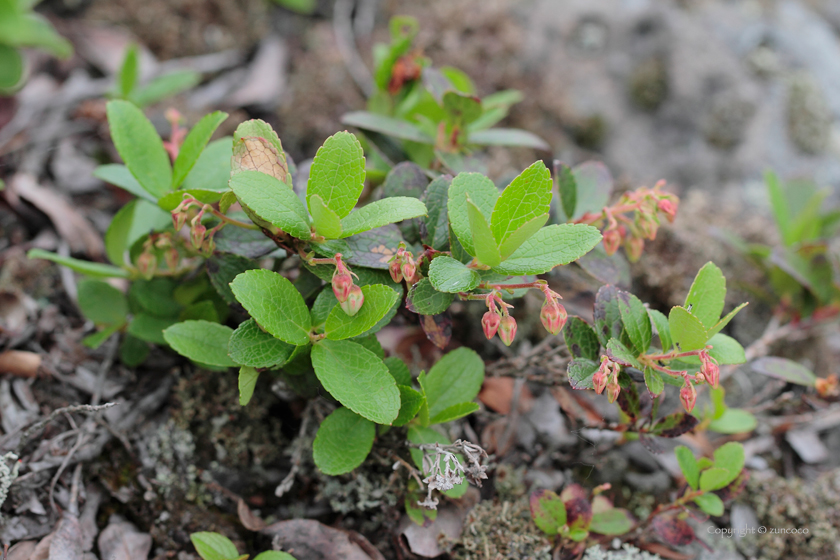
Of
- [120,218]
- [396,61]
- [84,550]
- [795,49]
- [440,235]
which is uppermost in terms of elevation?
[795,49]

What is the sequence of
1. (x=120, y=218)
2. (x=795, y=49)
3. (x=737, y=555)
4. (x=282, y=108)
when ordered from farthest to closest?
(x=795, y=49) < (x=282, y=108) < (x=737, y=555) < (x=120, y=218)

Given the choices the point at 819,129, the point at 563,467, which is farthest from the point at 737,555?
the point at 819,129

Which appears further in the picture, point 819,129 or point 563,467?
point 819,129

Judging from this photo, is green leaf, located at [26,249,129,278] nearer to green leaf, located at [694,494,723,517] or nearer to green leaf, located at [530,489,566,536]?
green leaf, located at [530,489,566,536]

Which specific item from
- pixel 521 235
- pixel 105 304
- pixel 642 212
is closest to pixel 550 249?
pixel 521 235

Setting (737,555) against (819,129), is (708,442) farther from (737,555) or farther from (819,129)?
(819,129)
